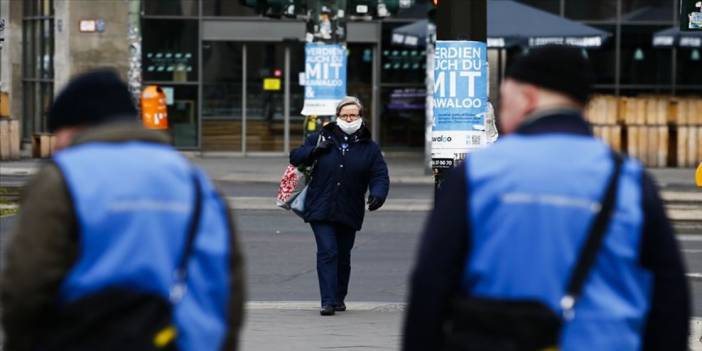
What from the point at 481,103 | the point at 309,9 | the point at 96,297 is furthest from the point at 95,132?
the point at 309,9

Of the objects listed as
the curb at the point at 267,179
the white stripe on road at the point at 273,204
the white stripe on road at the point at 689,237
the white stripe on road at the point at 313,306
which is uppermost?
the curb at the point at 267,179

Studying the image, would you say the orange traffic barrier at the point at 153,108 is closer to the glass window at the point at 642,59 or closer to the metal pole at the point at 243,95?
the metal pole at the point at 243,95

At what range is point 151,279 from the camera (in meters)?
4.28

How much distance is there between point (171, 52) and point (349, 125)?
2055cm

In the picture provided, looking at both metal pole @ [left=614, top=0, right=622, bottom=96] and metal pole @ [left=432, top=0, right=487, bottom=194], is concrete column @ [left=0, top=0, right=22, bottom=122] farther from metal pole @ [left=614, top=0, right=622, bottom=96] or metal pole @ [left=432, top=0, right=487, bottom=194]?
metal pole @ [left=432, top=0, right=487, bottom=194]

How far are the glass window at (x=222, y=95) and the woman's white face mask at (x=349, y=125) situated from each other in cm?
2025

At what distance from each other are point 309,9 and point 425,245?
746 inches

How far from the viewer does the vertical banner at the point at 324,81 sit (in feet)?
74.7

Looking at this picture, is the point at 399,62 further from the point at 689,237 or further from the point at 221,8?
the point at 689,237

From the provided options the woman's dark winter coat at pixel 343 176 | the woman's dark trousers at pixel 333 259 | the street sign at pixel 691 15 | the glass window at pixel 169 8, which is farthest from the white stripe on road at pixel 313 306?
the glass window at pixel 169 8

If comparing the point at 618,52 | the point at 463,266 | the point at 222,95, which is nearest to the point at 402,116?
the point at 222,95

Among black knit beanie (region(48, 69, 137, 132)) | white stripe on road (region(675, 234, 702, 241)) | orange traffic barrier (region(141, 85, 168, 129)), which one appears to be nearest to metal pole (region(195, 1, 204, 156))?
orange traffic barrier (region(141, 85, 168, 129))

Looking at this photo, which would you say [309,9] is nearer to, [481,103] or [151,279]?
[481,103]

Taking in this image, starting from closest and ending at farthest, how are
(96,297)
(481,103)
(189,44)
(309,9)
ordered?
(96,297)
(481,103)
(309,9)
(189,44)
